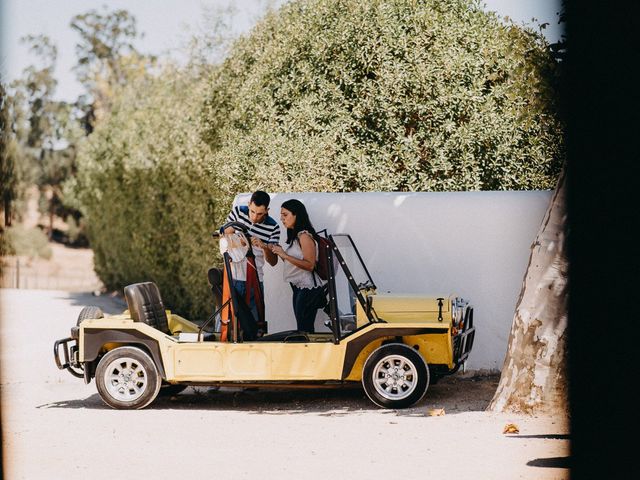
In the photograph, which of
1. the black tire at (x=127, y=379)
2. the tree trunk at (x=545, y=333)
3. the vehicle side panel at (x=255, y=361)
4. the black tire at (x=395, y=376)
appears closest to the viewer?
the tree trunk at (x=545, y=333)

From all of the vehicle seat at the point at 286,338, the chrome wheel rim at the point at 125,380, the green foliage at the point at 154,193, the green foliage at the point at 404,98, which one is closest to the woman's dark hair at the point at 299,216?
the vehicle seat at the point at 286,338

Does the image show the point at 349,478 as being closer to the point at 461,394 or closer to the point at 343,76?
the point at 461,394

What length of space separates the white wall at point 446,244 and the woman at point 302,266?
767 mm

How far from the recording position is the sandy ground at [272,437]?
7.32 m

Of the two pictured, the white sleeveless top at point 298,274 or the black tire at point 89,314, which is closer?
the black tire at point 89,314

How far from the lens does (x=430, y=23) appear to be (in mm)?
17250

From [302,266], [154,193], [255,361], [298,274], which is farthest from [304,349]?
[154,193]

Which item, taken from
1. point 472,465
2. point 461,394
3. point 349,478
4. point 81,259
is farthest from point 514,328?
point 81,259

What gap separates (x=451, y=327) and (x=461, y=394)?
1.19 m

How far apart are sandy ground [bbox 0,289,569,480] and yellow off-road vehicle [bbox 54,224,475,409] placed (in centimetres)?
28

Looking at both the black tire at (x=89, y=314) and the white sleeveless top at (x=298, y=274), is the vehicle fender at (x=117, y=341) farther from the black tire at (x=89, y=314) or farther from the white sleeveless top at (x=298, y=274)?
the white sleeveless top at (x=298, y=274)

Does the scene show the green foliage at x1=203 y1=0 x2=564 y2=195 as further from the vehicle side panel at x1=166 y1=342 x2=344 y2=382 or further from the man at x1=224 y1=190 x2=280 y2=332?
the vehicle side panel at x1=166 y1=342 x2=344 y2=382

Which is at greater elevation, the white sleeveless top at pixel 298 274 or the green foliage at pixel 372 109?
the green foliage at pixel 372 109

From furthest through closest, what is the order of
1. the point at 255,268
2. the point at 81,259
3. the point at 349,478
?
the point at 81,259
the point at 255,268
the point at 349,478
